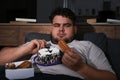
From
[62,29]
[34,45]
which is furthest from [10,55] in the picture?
[62,29]

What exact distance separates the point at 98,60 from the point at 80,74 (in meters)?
0.25

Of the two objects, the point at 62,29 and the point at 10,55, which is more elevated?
the point at 62,29

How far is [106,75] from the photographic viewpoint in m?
2.12

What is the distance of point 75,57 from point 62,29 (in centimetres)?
63

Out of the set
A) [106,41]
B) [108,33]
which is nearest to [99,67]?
[106,41]

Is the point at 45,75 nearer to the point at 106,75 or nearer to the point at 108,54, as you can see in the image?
the point at 106,75

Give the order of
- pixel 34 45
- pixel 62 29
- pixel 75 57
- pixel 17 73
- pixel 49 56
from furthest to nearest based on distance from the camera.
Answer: pixel 62 29, pixel 34 45, pixel 49 56, pixel 17 73, pixel 75 57

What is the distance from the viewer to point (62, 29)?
2.50 m

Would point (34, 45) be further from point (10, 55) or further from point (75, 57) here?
point (75, 57)

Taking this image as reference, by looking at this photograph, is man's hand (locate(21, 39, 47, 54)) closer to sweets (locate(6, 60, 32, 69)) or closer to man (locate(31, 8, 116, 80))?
man (locate(31, 8, 116, 80))

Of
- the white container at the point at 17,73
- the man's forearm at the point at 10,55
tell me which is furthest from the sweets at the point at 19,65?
the man's forearm at the point at 10,55

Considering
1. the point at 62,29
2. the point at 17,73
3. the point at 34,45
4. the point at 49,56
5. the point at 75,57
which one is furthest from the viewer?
the point at 62,29

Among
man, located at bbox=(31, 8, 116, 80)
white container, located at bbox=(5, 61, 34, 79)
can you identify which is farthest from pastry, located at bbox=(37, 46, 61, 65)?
white container, located at bbox=(5, 61, 34, 79)

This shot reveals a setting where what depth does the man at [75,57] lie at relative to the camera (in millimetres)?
1996
